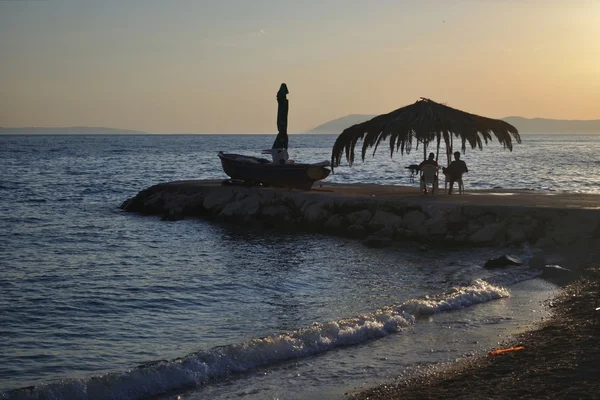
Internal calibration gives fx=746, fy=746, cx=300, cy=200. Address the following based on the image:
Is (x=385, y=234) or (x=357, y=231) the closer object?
(x=385, y=234)

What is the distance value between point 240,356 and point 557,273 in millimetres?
Answer: 8188

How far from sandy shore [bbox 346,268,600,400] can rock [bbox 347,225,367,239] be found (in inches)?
457

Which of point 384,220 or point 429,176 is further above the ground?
point 429,176

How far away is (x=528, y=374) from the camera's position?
8.51 m

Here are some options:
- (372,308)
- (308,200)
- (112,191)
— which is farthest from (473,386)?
(112,191)

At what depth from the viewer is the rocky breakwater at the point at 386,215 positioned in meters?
19.2

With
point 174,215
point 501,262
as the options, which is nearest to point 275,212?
point 174,215

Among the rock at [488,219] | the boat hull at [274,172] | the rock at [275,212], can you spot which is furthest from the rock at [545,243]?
the boat hull at [274,172]

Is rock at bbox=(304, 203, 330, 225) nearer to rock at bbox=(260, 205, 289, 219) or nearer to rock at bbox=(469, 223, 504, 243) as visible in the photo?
rock at bbox=(260, 205, 289, 219)

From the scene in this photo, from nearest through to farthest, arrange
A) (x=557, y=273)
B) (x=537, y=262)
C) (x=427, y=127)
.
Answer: (x=557, y=273)
(x=537, y=262)
(x=427, y=127)

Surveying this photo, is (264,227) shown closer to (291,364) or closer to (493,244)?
(493,244)

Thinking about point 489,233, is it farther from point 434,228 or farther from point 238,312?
point 238,312

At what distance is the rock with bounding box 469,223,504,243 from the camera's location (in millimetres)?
19828

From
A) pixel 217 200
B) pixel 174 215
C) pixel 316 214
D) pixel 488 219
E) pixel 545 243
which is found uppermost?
pixel 488 219
